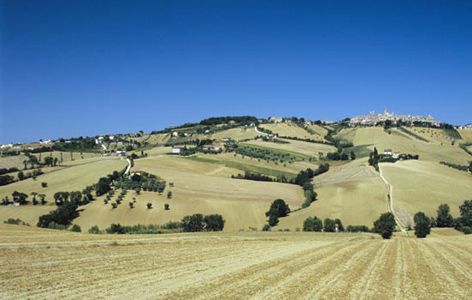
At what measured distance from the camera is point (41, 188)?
112000 millimetres

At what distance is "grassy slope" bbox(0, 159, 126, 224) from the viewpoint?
3575 inches

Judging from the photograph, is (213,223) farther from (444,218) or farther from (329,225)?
(444,218)

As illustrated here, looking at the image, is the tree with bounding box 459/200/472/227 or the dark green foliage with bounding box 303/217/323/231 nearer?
Result: the dark green foliage with bounding box 303/217/323/231

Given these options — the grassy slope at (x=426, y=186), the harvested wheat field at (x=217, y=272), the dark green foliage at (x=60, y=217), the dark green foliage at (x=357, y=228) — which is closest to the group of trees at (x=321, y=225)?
the dark green foliage at (x=357, y=228)

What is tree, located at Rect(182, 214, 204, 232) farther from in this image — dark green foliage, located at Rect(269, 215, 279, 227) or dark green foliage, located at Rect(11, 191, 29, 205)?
dark green foliage, located at Rect(11, 191, 29, 205)

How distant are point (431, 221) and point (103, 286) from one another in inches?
3175

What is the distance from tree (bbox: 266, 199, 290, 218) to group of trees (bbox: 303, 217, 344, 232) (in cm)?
1129

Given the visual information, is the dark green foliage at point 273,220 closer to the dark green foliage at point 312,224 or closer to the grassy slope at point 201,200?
the grassy slope at point 201,200

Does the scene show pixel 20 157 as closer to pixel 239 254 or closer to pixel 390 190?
pixel 390 190

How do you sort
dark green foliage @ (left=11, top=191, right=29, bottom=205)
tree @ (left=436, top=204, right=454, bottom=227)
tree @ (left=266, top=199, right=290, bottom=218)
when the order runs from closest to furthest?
tree @ (left=436, top=204, right=454, bottom=227) < tree @ (left=266, top=199, right=290, bottom=218) < dark green foliage @ (left=11, top=191, right=29, bottom=205)

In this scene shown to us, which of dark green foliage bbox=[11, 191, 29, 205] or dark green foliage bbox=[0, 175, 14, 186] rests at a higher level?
dark green foliage bbox=[0, 175, 14, 186]

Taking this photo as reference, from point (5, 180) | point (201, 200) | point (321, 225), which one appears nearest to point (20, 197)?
point (5, 180)

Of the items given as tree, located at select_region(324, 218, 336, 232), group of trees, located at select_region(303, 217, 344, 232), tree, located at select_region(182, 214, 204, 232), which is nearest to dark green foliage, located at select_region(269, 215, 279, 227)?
group of trees, located at select_region(303, 217, 344, 232)

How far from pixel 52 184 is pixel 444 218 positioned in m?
103
